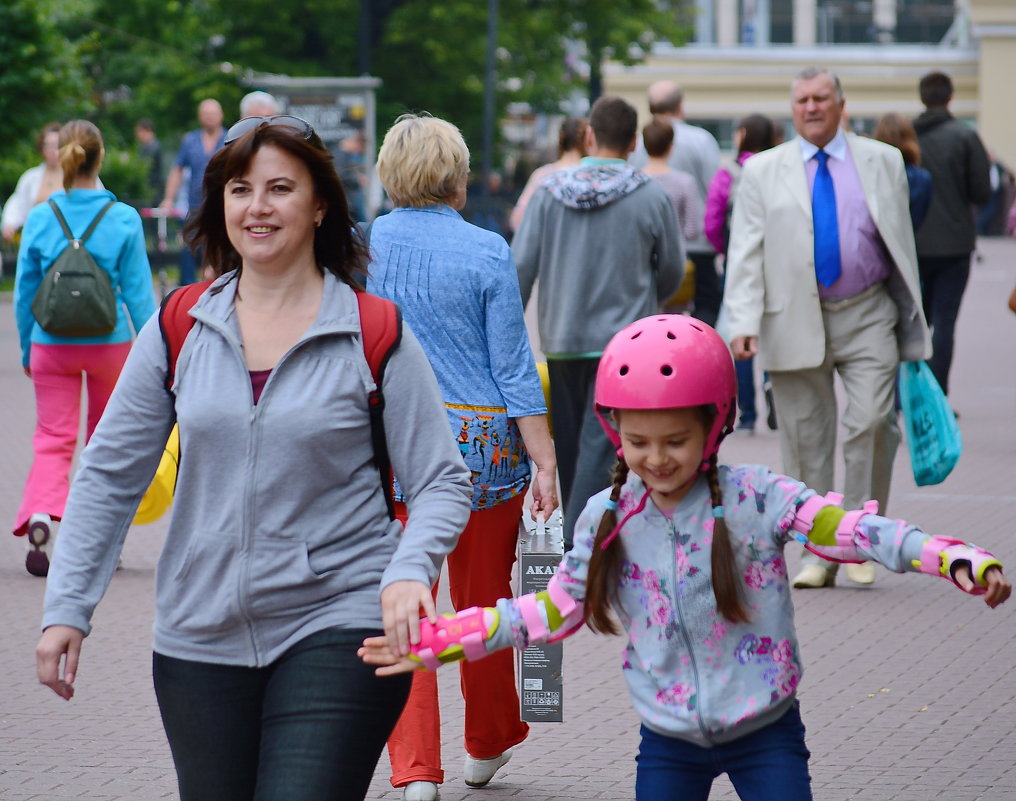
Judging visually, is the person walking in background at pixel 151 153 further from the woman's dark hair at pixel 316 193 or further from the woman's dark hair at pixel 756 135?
the woman's dark hair at pixel 316 193

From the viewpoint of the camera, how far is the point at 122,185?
33.9 m

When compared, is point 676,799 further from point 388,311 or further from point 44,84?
point 44,84

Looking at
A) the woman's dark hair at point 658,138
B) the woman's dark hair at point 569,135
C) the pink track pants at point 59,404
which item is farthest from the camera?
the woman's dark hair at point 658,138

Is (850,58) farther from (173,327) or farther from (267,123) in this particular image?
(173,327)

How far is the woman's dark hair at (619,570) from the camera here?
3.42 m

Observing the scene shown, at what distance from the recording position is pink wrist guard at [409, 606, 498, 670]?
3.16m

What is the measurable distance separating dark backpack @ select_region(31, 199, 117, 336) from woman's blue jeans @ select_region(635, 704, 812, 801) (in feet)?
16.5

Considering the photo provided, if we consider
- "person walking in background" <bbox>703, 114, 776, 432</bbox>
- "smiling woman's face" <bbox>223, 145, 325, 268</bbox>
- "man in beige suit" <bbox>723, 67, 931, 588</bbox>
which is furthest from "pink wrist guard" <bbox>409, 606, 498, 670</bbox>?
"person walking in background" <bbox>703, 114, 776, 432</bbox>

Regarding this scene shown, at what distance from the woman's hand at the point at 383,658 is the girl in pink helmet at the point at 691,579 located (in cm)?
27

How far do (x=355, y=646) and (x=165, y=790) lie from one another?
2.22 meters

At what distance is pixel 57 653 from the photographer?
3.22 metres

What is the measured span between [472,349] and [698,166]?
263 inches

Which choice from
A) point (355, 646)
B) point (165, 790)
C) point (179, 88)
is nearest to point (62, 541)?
point (355, 646)

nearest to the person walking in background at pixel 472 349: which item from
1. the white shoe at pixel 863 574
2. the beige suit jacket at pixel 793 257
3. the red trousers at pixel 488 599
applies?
the red trousers at pixel 488 599
